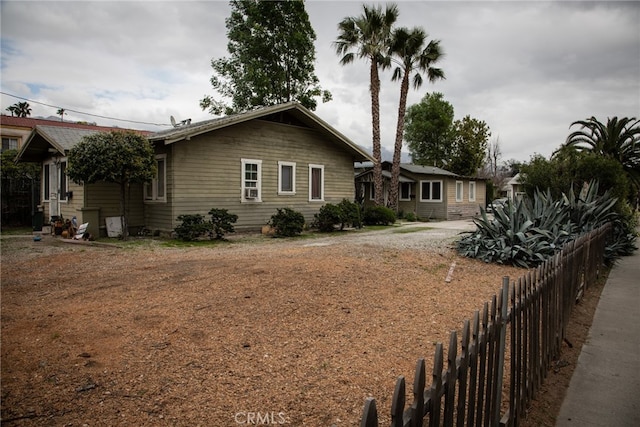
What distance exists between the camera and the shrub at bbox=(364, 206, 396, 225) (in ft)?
69.5

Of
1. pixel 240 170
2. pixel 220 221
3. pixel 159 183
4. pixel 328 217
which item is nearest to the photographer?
pixel 220 221

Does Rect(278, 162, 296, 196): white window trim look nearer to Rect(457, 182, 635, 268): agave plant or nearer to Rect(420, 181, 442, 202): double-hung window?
Rect(457, 182, 635, 268): agave plant

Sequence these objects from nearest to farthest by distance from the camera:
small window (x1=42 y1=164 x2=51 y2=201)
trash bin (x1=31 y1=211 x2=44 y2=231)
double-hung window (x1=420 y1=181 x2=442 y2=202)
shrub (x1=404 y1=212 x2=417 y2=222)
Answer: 1. trash bin (x1=31 y1=211 x2=44 y2=231)
2. small window (x1=42 y1=164 x2=51 y2=201)
3. shrub (x1=404 y1=212 x2=417 y2=222)
4. double-hung window (x1=420 y1=181 x2=442 y2=202)

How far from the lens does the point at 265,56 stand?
2962cm

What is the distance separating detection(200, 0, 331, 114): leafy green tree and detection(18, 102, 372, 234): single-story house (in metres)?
12.9

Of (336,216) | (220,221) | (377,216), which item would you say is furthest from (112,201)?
(377,216)

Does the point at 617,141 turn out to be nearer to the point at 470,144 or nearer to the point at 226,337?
the point at 470,144

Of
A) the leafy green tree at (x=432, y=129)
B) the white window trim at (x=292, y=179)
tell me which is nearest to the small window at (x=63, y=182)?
the white window trim at (x=292, y=179)

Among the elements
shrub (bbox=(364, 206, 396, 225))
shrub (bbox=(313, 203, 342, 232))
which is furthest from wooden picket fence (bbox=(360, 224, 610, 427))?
shrub (bbox=(364, 206, 396, 225))

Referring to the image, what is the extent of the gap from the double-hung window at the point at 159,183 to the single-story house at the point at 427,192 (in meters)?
15.4

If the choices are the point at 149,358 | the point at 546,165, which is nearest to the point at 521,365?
the point at 149,358

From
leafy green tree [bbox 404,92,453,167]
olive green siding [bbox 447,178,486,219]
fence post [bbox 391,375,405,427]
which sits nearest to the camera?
fence post [bbox 391,375,405,427]

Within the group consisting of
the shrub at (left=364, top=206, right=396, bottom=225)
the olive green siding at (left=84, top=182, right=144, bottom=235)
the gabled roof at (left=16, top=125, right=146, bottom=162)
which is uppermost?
the gabled roof at (left=16, top=125, right=146, bottom=162)

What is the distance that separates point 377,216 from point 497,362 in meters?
18.6
